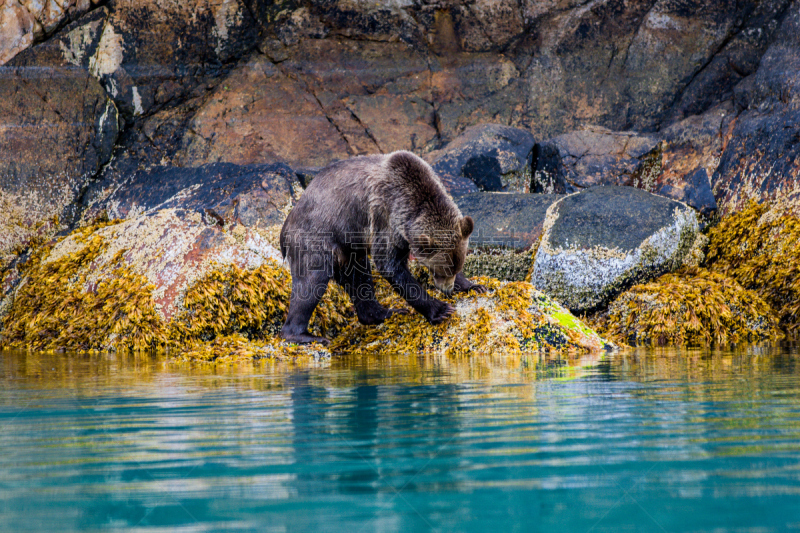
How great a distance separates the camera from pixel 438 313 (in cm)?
712

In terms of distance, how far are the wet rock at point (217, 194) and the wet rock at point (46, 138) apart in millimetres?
742

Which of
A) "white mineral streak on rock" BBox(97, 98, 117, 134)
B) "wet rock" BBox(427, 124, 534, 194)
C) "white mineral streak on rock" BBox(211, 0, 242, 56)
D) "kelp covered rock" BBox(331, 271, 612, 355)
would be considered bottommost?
"kelp covered rock" BBox(331, 271, 612, 355)

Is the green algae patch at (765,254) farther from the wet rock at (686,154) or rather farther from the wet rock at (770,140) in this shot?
the wet rock at (686,154)

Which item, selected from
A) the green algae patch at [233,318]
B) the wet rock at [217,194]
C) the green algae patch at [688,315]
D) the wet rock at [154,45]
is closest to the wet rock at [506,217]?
the green algae patch at [233,318]

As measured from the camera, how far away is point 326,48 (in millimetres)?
12727

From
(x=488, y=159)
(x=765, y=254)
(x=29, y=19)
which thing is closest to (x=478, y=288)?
(x=765, y=254)

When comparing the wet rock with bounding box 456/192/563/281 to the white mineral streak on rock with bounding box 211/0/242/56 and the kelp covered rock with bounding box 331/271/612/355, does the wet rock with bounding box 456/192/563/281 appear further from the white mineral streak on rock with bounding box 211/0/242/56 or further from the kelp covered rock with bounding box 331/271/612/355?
the white mineral streak on rock with bounding box 211/0/242/56

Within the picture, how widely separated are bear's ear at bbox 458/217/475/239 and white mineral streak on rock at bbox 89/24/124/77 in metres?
7.99

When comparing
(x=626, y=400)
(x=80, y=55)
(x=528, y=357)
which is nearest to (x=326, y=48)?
(x=80, y=55)

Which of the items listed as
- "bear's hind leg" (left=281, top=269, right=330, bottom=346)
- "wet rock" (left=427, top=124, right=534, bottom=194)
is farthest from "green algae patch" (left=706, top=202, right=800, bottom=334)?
"bear's hind leg" (left=281, top=269, right=330, bottom=346)

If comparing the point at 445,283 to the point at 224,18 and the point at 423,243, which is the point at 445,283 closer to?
the point at 423,243

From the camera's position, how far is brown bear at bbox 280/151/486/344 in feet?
22.2

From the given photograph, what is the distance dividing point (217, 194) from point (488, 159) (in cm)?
417

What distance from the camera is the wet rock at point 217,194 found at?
953 centimetres
